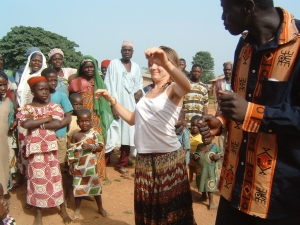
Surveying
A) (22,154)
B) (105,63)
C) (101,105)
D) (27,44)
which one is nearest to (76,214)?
(22,154)

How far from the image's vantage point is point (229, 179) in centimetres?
189

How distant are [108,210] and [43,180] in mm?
1074

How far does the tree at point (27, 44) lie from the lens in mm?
21078

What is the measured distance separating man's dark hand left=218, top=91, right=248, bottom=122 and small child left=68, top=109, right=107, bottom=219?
2784 millimetres

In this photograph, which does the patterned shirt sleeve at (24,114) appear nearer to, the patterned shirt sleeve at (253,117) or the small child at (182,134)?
the small child at (182,134)

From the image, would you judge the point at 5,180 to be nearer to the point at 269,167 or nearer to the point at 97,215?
the point at 97,215

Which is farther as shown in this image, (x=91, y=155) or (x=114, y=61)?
(x=114, y=61)

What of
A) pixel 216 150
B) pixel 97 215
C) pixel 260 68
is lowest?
pixel 97 215

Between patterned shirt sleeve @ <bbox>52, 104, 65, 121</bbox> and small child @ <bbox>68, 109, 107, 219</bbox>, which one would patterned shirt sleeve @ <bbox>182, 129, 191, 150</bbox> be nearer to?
small child @ <bbox>68, 109, 107, 219</bbox>

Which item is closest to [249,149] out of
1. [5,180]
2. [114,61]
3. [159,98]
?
[159,98]

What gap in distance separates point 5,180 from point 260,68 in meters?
3.86

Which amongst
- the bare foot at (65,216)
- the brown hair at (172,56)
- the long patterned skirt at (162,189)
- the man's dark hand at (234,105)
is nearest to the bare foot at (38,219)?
the bare foot at (65,216)

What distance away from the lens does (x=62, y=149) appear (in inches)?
180

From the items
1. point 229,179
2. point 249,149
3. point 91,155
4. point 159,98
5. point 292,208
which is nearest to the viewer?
point 292,208
